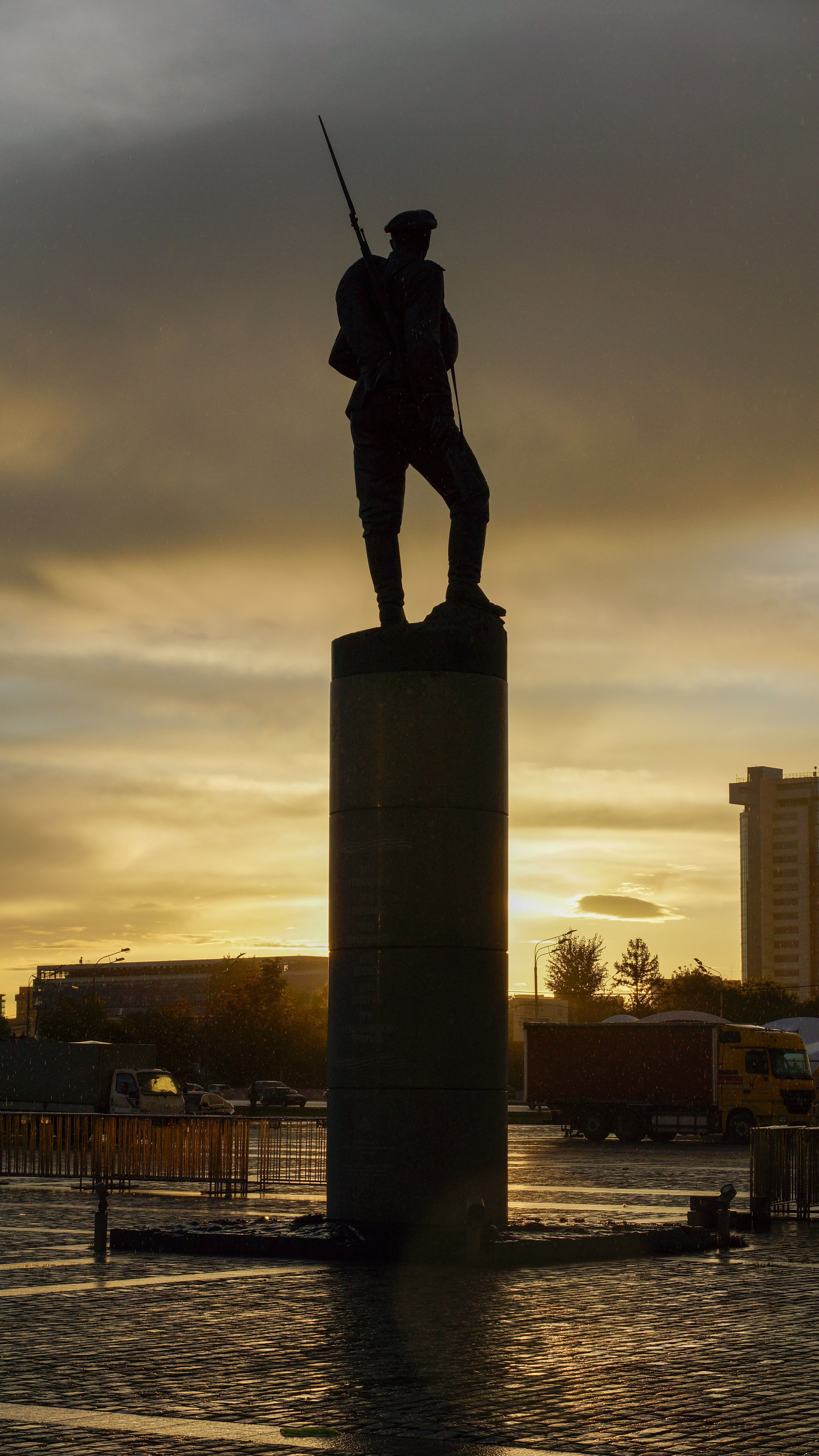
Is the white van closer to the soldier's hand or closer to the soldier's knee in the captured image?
the soldier's knee

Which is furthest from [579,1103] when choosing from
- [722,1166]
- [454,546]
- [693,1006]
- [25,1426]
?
[693,1006]

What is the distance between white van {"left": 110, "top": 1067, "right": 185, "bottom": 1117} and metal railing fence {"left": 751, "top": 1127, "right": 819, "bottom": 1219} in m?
27.4

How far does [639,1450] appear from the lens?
289 inches

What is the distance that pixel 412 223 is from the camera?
54.4 ft

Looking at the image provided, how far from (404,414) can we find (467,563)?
5.26 feet

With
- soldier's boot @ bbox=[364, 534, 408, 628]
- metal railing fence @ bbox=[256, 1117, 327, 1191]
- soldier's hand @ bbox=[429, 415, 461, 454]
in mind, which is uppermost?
soldier's hand @ bbox=[429, 415, 461, 454]

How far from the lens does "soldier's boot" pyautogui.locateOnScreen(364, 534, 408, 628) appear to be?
1656 cm

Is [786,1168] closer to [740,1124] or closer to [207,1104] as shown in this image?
[740,1124]

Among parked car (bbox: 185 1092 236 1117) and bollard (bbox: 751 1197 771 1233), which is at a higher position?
bollard (bbox: 751 1197 771 1233)

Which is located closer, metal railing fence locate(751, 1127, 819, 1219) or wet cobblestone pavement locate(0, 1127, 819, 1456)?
wet cobblestone pavement locate(0, 1127, 819, 1456)

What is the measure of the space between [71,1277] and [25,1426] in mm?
6213

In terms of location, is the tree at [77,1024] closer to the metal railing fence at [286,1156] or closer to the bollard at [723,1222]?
the metal railing fence at [286,1156]

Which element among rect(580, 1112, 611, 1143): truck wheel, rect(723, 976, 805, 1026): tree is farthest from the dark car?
rect(723, 976, 805, 1026): tree

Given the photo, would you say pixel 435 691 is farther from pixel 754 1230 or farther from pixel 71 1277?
pixel 754 1230
